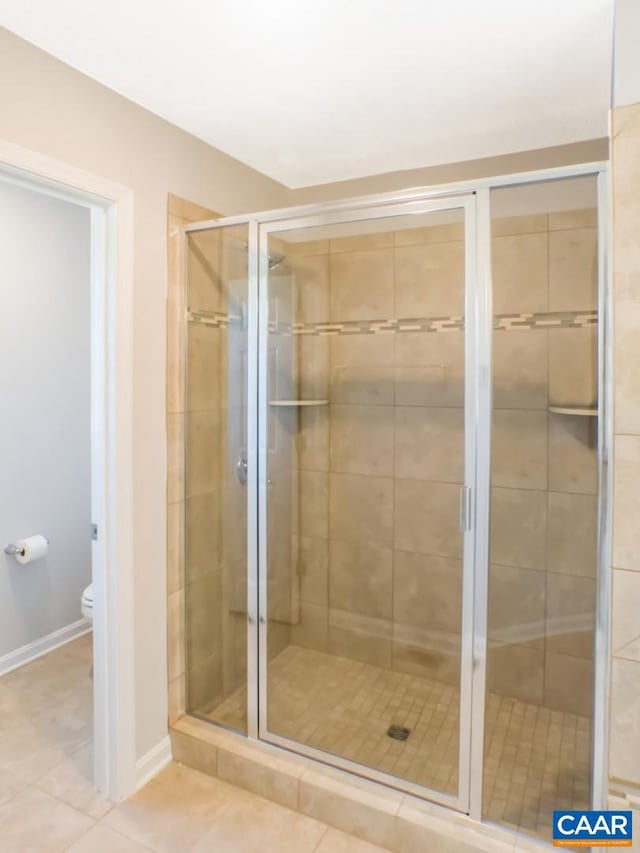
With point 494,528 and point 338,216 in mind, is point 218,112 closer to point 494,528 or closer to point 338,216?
point 338,216

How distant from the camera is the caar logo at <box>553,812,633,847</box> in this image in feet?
4.42

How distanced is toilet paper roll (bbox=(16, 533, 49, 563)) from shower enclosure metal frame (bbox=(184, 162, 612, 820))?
130 centimetres

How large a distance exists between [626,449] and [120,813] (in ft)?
6.43

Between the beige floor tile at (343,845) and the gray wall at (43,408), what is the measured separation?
185cm

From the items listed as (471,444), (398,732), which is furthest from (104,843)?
(471,444)

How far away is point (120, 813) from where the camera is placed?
1.81 meters

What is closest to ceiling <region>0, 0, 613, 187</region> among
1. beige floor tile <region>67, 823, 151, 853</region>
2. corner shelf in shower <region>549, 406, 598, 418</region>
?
corner shelf in shower <region>549, 406, 598, 418</region>

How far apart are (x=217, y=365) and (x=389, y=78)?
115cm

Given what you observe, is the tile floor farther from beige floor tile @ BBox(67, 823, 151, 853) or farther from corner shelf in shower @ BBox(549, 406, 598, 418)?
corner shelf in shower @ BBox(549, 406, 598, 418)

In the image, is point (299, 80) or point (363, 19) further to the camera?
point (299, 80)

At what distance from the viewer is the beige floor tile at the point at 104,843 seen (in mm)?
1661

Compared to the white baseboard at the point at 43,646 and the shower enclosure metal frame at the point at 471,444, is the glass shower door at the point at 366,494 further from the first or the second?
the white baseboard at the point at 43,646

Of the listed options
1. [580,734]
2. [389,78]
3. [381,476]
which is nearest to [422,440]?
[381,476]

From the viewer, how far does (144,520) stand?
1.94 metres
